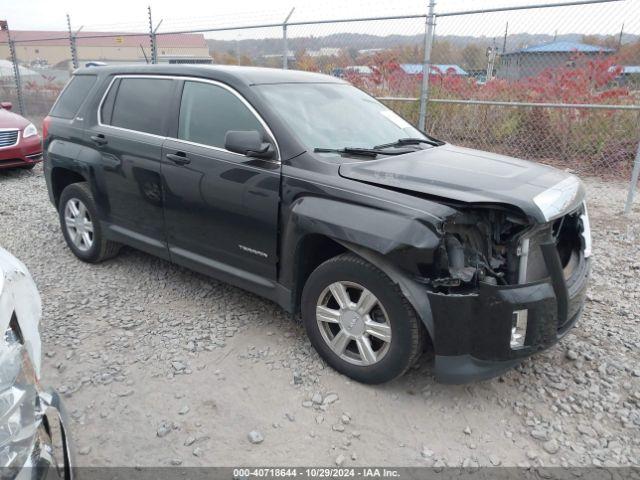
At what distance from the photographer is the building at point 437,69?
793 centimetres

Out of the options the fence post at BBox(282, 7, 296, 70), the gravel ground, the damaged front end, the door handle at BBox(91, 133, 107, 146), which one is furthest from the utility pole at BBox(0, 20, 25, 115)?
the damaged front end

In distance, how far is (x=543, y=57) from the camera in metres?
7.71

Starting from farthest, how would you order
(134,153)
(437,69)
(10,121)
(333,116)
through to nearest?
(10,121), (437,69), (134,153), (333,116)

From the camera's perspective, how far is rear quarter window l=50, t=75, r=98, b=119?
15.2ft

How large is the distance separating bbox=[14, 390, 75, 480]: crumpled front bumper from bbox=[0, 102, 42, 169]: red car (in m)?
7.56

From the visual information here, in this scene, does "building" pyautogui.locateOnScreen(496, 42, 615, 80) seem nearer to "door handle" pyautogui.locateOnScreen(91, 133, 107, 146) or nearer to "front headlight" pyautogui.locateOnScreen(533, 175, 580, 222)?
"front headlight" pyautogui.locateOnScreen(533, 175, 580, 222)

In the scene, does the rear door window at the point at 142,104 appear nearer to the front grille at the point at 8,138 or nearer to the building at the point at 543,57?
the front grille at the point at 8,138

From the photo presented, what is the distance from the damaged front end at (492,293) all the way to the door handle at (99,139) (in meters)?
3.08

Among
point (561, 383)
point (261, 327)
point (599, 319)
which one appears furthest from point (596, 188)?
point (261, 327)

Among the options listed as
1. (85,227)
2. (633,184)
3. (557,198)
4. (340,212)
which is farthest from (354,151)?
(633,184)

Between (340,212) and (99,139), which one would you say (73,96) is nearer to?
(99,139)

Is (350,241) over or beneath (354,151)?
beneath

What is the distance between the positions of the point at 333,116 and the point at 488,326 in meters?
1.88

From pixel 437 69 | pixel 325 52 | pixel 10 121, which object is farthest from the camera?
pixel 325 52
